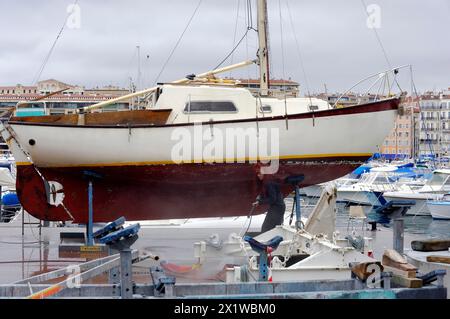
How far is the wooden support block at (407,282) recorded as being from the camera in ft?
26.7

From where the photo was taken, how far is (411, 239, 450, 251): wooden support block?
1050cm

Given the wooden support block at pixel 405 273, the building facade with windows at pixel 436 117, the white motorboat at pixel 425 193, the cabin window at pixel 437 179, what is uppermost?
the building facade with windows at pixel 436 117

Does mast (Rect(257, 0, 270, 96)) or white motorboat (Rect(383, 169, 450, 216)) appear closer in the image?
mast (Rect(257, 0, 270, 96))

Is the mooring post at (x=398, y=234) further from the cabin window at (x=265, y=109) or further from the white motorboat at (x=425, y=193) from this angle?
the white motorboat at (x=425, y=193)

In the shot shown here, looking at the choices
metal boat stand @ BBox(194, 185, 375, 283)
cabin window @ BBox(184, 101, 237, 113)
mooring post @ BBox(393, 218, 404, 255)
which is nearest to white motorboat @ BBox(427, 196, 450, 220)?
cabin window @ BBox(184, 101, 237, 113)

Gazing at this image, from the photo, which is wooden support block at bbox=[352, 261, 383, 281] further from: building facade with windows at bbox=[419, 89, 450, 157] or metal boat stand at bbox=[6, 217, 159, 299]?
building facade with windows at bbox=[419, 89, 450, 157]

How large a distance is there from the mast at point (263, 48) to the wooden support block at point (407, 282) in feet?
29.9

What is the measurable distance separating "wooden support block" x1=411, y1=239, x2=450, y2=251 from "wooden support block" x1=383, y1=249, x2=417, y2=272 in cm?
181

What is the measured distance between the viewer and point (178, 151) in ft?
49.0

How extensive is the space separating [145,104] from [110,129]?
311cm

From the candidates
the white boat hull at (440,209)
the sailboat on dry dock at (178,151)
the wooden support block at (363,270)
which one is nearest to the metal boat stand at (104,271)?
the wooden support block at (363,270)

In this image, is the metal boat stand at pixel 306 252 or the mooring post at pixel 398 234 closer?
the metal boat stand at pixel 306 252
